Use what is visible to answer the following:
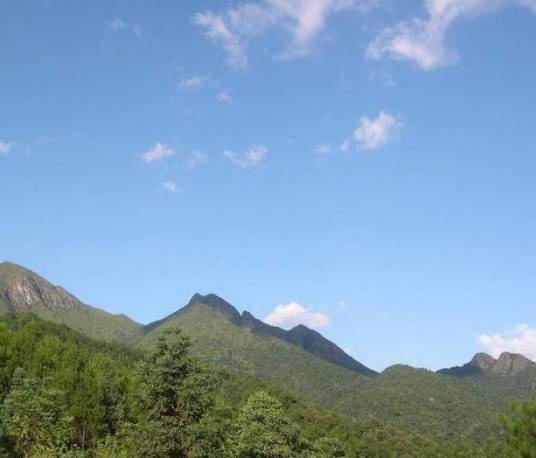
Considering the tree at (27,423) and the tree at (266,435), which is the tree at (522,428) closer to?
the tree at (27,423)

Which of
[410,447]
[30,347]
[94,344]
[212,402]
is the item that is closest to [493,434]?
[410,447]

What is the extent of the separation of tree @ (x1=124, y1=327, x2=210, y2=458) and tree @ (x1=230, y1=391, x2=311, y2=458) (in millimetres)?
13982

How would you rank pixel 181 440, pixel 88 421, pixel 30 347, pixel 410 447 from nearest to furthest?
pixel 181 440
pixel 88 421
pixel 30 347
pixel 410 447

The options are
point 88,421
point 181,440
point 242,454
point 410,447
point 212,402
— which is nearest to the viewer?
point 181,440

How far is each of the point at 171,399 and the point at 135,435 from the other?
2.93m

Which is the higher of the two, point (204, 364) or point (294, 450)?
point (204, 364)

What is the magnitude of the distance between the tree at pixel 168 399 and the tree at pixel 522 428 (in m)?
16.1

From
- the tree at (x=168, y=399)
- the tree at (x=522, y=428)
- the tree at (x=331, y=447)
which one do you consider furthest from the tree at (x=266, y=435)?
the tree at (x=522, y=428)

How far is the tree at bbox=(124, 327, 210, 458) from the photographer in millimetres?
32969

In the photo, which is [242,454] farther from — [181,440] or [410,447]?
[410,447]

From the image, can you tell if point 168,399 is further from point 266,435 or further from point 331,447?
point 331,447

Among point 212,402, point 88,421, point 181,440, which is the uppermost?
point 212,402

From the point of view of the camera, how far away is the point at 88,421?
236 feet

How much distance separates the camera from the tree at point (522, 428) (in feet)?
84.8
